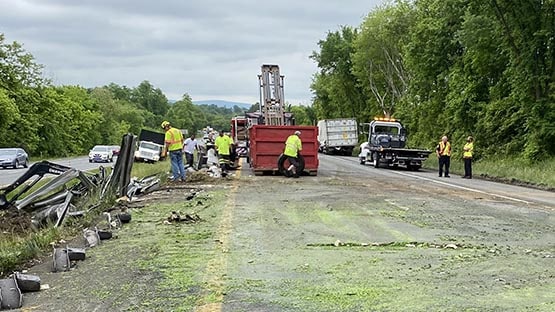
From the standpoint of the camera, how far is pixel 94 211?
1292 centimetres

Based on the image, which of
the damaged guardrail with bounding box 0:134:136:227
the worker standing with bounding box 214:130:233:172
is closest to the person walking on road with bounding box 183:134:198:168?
the worker standing with bounding box 214:130:233:172

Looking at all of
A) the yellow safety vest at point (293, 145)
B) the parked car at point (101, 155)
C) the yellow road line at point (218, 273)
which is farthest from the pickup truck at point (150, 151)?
the yellow road line at point (218, 273)

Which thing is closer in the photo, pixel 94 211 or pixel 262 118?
pixel 94 211

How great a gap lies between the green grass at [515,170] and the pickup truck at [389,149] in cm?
202

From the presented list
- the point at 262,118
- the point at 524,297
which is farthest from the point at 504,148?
the point at 524,297

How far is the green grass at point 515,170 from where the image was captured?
2352 cm

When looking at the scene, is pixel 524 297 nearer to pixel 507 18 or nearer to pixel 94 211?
pixel 94 211

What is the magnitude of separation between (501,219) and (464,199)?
3846 millimetres

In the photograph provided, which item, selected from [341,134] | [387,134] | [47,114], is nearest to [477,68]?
[387,134]

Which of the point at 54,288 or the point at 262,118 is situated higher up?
the point at 262,118

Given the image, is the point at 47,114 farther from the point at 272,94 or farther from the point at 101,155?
the point at 272,94

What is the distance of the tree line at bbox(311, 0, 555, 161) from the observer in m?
28.2

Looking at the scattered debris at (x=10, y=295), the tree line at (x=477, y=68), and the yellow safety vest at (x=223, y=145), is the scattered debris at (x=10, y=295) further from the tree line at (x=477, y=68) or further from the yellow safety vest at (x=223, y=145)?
the tree line at (x=477, y=68)

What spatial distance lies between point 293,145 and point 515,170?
34.6 ft
